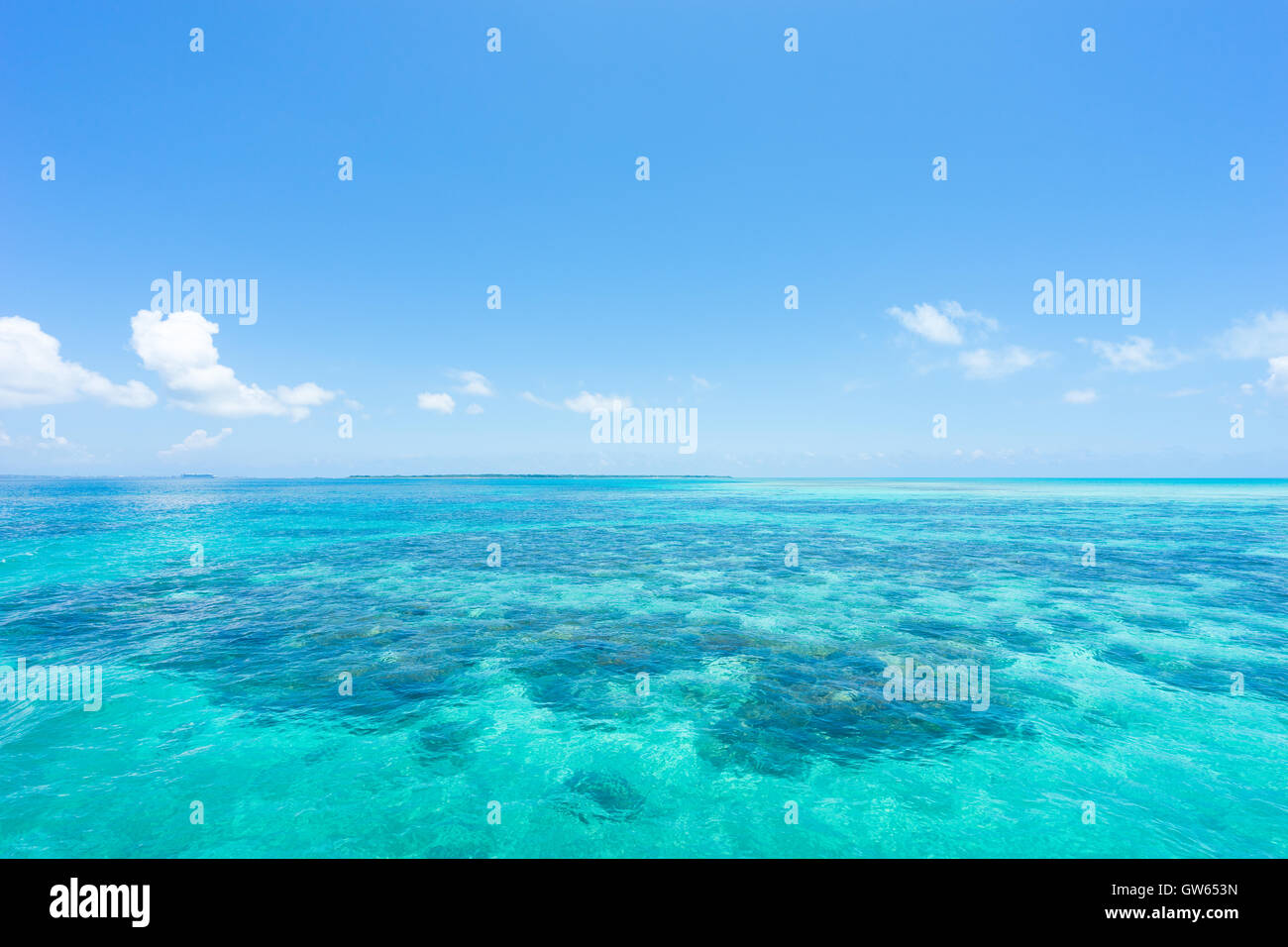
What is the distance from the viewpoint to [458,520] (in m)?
68.0

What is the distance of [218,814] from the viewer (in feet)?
29.5

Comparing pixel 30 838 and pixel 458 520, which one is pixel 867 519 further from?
pixel 30 838

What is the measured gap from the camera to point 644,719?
41.3 ft

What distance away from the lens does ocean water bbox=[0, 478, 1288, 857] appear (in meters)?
8.73

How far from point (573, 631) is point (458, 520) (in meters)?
53.6

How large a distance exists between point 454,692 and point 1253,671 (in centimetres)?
2462

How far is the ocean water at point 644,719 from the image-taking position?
28.6ft

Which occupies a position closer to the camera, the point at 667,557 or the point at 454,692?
the point at 454,692
